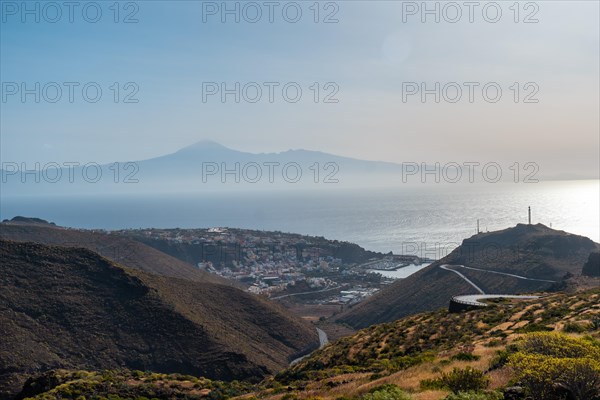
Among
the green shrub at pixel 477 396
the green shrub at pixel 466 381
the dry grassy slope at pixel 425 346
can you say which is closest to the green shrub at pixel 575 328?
the dry grassy slope at pixel 425 346

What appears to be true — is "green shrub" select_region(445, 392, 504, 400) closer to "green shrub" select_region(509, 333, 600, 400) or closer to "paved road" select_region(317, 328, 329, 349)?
"green shrub" select_region(509, 333, 600, 400)

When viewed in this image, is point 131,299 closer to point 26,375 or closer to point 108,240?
point 26,375

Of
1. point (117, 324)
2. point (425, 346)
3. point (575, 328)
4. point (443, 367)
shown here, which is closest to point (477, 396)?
point (443, 367)

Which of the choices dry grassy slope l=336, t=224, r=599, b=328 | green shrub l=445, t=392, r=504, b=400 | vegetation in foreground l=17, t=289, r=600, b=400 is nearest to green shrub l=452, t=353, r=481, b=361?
vegetation in foreground l=17, t=289, r=600, b=400

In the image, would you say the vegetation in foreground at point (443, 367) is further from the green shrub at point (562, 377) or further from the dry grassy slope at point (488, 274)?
the dry grassy slope at point (488, 274)

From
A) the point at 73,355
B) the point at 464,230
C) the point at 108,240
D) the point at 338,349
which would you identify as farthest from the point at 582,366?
the point at 464,230

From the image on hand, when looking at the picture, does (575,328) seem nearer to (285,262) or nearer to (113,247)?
(113,247)
